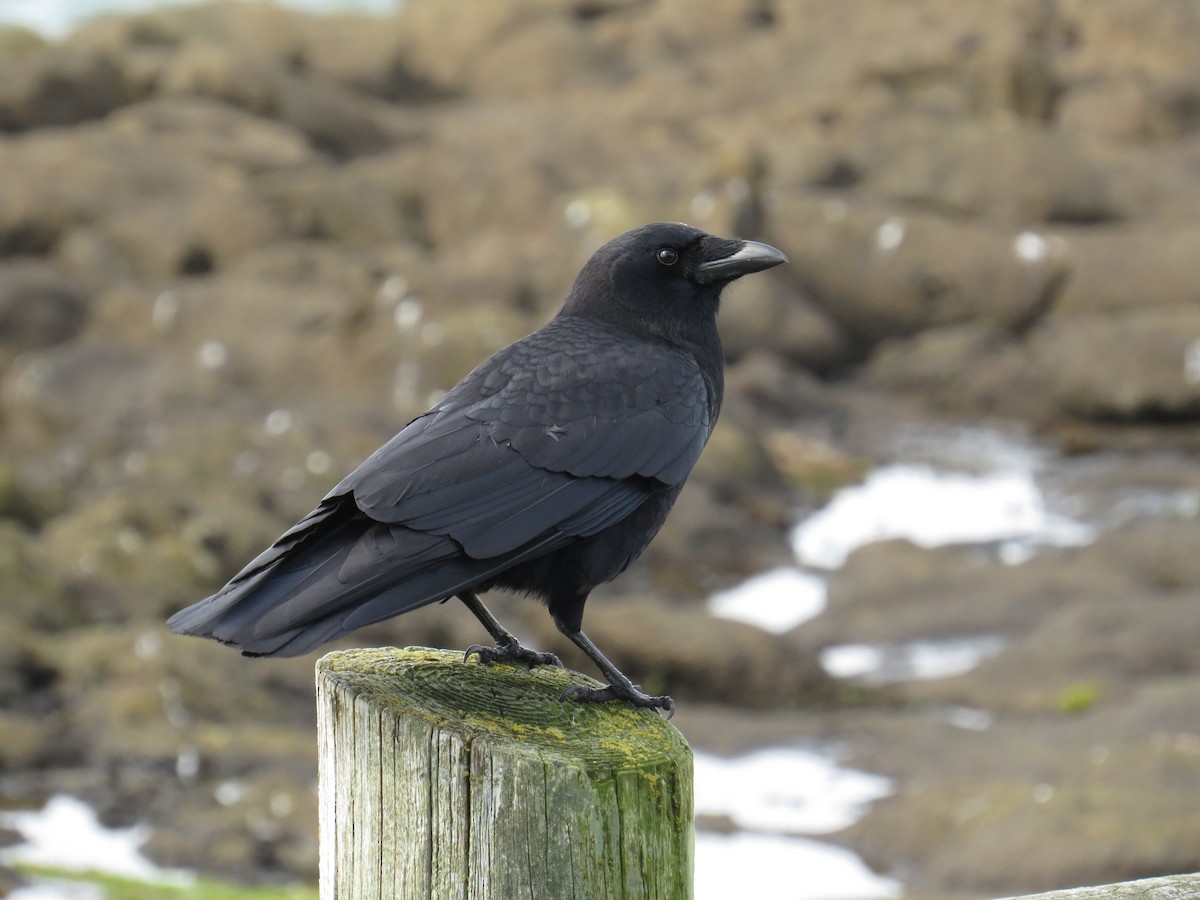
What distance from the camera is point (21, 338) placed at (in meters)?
24.0

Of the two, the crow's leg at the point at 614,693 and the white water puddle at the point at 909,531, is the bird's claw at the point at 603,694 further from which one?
the white water puddle at the point at 909,531

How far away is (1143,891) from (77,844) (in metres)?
9.75

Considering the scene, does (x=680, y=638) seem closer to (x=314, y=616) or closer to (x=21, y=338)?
(x=314, y=616)

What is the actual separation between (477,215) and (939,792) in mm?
19707

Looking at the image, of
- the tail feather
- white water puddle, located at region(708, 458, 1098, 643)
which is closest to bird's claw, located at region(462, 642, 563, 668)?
the tail feather

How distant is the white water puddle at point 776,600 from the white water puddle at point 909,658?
1050mm

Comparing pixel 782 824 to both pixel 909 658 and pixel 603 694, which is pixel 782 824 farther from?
pixel 603 694

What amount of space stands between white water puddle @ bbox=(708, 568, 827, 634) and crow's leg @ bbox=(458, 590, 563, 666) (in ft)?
38.9

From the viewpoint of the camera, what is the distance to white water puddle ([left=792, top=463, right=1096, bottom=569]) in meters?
18.7

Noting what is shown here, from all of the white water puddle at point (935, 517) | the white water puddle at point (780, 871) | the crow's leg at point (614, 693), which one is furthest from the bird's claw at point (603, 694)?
the white water puddle at point (935, 517)

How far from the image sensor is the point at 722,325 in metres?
24.2

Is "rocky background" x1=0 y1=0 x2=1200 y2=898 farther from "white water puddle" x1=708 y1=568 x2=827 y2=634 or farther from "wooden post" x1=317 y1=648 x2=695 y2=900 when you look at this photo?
"wooden post" x1=317 y1=648 x2=695 y2=900

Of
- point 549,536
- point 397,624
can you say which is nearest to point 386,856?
point 549,536

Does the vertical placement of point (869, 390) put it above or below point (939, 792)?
above
